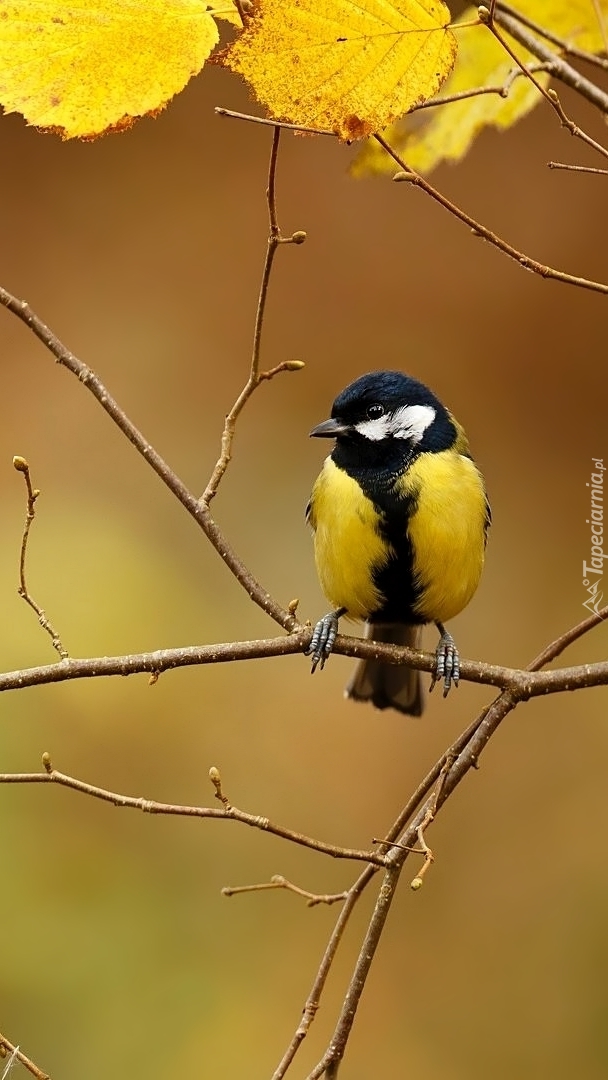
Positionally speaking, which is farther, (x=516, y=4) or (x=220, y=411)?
(x=220, y=411)

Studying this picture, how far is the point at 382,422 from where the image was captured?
2.27 meters

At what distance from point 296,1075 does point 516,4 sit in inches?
101

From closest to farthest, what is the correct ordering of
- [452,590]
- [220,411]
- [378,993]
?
[452,590] < [378,993] < [220,411]

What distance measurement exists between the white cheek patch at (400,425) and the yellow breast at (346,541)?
0.32ft

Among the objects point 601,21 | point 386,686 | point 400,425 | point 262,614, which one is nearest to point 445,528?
point 400,425

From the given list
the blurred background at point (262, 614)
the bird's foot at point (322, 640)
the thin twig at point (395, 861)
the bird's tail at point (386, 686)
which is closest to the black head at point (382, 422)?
the bird's foot at point (322, 640)

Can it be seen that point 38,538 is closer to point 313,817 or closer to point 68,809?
point 68,809

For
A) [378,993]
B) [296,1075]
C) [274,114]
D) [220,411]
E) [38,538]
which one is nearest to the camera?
[274,114]

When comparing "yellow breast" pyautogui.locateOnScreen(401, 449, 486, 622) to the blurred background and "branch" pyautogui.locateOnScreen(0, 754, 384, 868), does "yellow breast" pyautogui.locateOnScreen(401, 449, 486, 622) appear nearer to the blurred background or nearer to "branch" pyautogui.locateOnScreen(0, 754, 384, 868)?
"branch" pyautogui.locateOnScreen(0, 754, 384, 868)

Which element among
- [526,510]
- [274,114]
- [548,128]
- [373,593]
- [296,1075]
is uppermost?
[548,128]

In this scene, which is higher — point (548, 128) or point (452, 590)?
point (548, 128)

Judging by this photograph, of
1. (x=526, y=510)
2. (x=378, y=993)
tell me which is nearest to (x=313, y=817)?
(x=378, y=993)

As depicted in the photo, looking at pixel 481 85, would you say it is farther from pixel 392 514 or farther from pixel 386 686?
pixel 386 686

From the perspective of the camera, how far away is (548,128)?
365 cm
